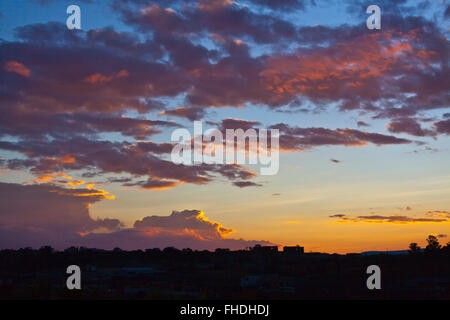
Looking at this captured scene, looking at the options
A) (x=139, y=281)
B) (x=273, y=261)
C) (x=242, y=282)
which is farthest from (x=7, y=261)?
(x=242, y=282)

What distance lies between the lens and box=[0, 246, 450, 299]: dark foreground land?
8938 cm

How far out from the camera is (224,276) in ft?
417

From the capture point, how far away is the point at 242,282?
107m

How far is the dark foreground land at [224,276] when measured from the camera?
8938 cm
